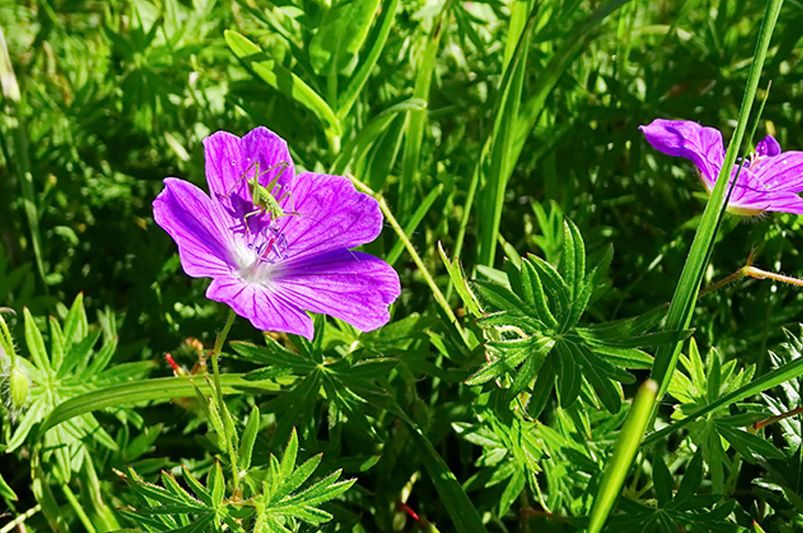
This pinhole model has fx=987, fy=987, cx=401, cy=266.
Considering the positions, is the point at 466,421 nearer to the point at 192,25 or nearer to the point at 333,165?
the point at 333,165

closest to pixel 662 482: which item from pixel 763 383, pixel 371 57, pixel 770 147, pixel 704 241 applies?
pixel 763 383

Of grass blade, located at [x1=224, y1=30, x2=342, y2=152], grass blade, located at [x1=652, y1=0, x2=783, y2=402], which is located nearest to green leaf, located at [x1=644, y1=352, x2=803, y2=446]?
grass blade, located at [x1=652, y1=0, x2=783, y2=402]

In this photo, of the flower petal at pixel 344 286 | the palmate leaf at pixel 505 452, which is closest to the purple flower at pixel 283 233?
the flower petal at pixel 344 286

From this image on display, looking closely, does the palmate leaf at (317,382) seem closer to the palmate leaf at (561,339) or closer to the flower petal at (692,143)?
the palmate leaf at (561,339)

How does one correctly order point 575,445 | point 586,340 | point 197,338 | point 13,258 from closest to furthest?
1. point 586,340
2. point 575,445
3. point 197,338
4. point 13,258

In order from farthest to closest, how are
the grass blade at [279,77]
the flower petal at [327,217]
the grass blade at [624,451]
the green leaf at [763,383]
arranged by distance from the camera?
the grass blade at [279,77] → the flower petal at [327,217] → the green leaf at [763,383] → the grass blade at [624,451]

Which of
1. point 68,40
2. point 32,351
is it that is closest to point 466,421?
point 32,351
